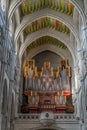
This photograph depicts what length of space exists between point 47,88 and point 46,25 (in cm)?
667

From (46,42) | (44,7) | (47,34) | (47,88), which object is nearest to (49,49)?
(46,42)

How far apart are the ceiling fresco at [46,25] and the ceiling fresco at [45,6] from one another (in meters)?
1.96

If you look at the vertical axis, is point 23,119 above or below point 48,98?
below

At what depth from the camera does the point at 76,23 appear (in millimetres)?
21422

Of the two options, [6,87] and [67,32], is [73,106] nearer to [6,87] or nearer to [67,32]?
[67,32]

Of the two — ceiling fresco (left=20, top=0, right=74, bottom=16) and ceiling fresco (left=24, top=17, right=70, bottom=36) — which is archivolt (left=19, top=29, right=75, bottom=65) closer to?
ceiling fresco (left=24, top=17, right=70, bottom=36)

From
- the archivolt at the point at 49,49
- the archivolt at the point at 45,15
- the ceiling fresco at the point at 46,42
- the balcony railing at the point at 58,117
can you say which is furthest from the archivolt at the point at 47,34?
the balcony railing at the point at 58,117

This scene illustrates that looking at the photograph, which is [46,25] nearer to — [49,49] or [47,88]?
[49,49]

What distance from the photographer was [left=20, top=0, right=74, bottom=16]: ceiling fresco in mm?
20894

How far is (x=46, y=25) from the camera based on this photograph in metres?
24.6

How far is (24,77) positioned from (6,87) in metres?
8.61

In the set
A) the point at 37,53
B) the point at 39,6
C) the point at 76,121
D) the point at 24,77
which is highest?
the point at 39,6

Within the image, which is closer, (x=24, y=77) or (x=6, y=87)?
(x=6, y=87)

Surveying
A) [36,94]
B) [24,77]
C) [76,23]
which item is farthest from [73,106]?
[76,23]
